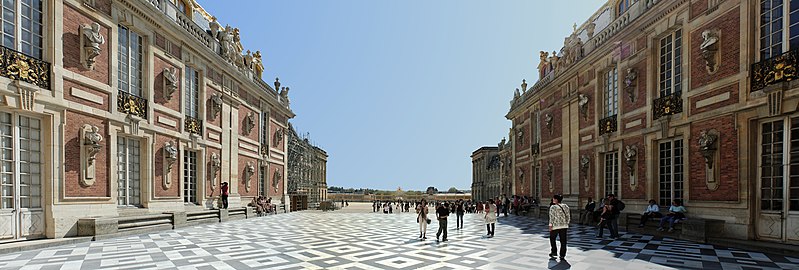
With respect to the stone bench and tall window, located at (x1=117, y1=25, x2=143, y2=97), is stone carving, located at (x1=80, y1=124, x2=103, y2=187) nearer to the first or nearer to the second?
tall window, located at (x1=117, y1=25, x2=143, y2=97)

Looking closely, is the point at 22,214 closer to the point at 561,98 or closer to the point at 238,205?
the point at 238,205

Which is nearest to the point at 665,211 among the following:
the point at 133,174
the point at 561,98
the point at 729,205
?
the point at 729,205

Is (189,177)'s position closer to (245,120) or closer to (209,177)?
(209,177)

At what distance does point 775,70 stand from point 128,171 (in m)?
21.2

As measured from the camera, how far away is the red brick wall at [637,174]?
55.5ft

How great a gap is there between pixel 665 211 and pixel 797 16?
7.45 m

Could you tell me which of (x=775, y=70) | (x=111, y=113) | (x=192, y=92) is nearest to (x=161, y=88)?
(x=192, y=92)

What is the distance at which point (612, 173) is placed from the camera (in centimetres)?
1958

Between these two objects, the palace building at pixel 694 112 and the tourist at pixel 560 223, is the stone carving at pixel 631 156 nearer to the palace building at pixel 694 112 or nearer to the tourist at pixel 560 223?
the palace building at pixel 694 112

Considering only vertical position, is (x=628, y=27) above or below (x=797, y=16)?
above

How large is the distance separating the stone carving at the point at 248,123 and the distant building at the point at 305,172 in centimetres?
1235

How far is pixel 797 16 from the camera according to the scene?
35.8 feet

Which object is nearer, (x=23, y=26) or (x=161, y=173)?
(x=23, y=26)

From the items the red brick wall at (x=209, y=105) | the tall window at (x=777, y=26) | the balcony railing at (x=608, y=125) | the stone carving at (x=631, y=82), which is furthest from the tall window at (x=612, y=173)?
the red brick wall at (x=209, y=105)
